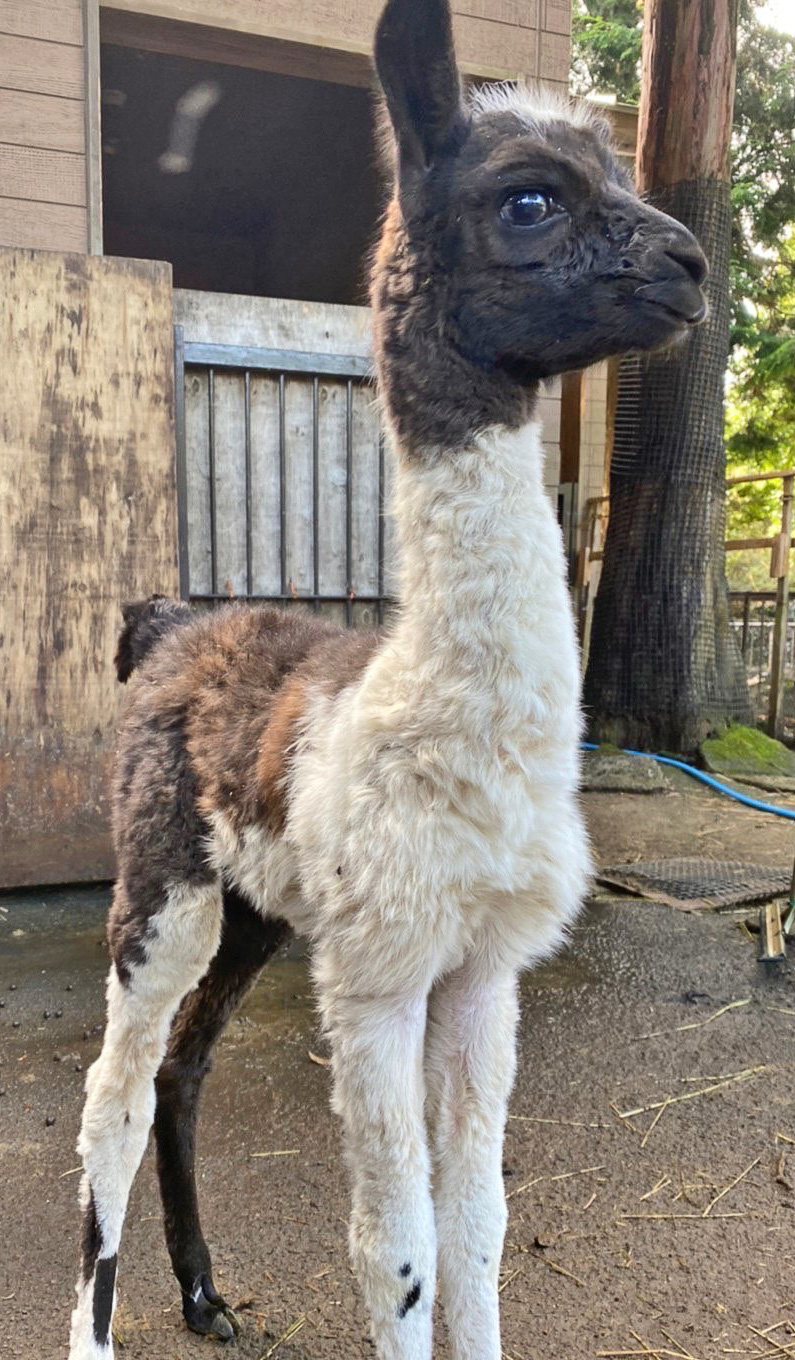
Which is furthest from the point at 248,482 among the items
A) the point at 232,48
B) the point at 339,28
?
the point at 232,48

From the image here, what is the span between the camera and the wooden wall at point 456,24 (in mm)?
4973

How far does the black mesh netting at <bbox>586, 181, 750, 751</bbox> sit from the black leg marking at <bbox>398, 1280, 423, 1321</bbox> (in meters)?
6.06

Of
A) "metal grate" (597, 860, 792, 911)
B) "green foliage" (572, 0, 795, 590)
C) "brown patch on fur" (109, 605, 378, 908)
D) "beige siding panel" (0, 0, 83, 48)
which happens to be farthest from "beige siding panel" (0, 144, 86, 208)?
"green foliage" (572, 0, 795, 590)

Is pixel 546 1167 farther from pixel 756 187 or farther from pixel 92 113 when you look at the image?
pixel 756 187

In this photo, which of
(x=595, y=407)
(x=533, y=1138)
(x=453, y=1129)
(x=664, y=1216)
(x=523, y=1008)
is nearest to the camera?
(x=453, y=1129)

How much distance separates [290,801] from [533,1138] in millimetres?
1443

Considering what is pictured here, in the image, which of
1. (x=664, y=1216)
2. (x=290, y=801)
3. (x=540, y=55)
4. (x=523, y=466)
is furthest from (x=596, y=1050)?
(x=540, y=55)

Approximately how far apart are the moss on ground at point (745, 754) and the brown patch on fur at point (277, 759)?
566 centimetres

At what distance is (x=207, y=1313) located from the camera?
195cm

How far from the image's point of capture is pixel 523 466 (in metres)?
1.55

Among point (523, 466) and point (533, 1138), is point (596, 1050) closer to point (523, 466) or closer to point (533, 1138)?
point (533, 1138)

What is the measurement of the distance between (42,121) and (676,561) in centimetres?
487

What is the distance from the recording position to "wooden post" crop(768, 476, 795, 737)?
7387 mm

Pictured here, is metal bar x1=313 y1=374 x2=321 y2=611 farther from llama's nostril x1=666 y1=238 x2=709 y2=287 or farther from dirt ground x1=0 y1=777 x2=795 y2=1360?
llama's nostril x1=666 y1=238 x2=709 y2=287
